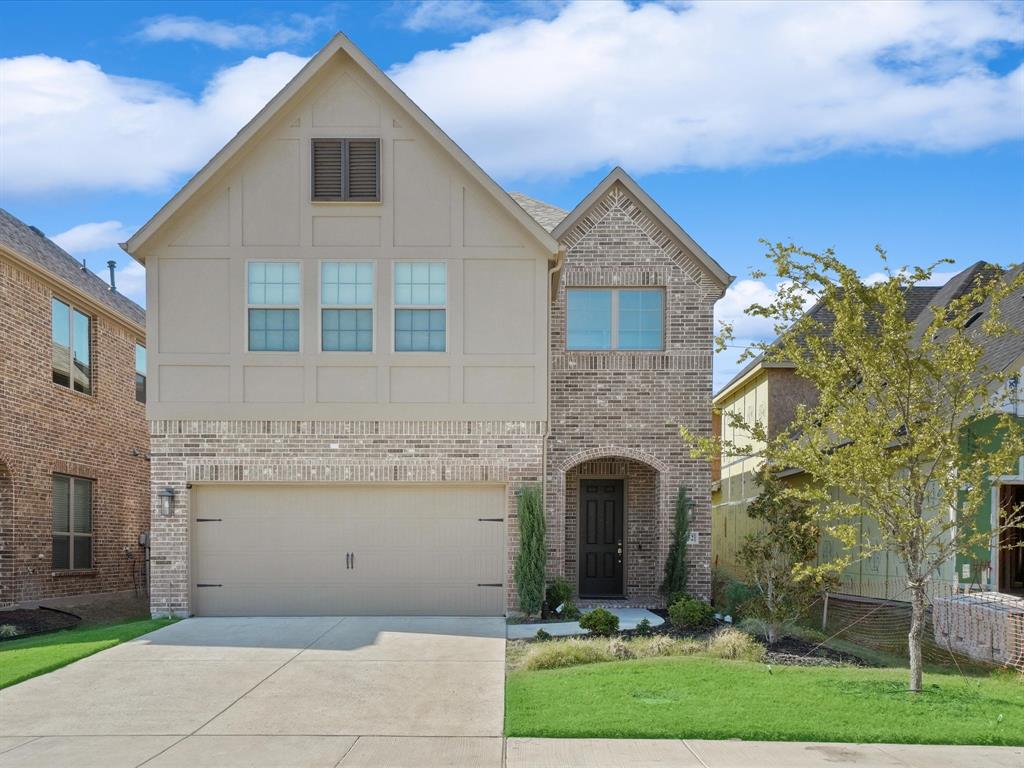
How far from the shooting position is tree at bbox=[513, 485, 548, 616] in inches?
624

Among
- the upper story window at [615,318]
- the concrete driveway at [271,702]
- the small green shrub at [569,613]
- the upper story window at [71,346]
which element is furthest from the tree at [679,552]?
the upper story window at [71,346]

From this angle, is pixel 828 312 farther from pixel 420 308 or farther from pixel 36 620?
pixel 36 620

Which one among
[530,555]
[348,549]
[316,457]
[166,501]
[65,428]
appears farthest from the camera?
[65,428]

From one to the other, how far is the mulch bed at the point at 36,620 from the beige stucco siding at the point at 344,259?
12.8 ft

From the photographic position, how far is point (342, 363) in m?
16.2

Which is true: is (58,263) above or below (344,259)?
above

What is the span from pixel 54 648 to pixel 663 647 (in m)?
7.83

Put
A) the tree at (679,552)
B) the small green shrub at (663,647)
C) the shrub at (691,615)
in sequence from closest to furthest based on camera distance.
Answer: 1. the small green shrub at (663,647)
2. the shrub at (691,615)
3. the tree at (679,552)

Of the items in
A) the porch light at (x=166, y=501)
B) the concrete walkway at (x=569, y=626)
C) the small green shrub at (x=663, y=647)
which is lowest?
the concrete walkway at (x=569, y=626)

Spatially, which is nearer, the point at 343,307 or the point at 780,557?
the point at 780,557

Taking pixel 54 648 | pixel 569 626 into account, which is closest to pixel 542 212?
pixel 569 626

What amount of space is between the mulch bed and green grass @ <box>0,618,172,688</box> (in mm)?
400

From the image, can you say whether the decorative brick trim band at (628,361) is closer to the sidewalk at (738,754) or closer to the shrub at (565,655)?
the shrub at (565,655)

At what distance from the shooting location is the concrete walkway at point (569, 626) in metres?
14.4
